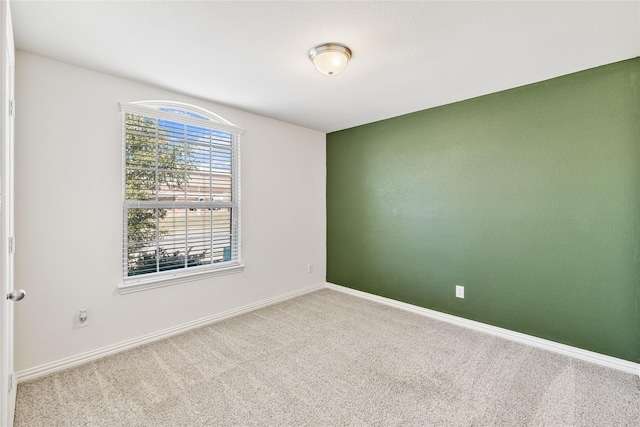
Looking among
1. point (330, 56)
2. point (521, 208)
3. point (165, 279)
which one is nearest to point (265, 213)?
point (165, 279)

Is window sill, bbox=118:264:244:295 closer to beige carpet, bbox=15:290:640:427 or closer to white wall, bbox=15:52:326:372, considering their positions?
white wall, bbox=15:52:326:372

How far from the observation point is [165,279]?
2.79 metres

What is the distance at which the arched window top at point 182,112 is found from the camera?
261 centimetres

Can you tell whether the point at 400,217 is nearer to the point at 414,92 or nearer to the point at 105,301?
the point at 414,92

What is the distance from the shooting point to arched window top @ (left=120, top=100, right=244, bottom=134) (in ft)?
8.56

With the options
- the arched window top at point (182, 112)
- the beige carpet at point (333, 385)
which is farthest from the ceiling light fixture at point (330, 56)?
the beige carpet at point (333, 385)

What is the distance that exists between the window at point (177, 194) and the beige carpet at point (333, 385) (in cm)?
72

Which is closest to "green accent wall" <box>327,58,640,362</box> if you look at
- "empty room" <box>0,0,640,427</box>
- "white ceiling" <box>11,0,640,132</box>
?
"empty room" <box>0,0,640,427</box>

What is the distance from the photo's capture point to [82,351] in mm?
2354

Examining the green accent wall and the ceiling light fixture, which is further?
the green accent wall

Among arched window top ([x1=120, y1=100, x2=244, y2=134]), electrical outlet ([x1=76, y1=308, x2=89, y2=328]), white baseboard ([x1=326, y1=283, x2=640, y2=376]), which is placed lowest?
white baseboard ([x1=326, y1=283, x2=640, y2=376])

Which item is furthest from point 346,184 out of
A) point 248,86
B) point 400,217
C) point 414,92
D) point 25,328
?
point 25,328

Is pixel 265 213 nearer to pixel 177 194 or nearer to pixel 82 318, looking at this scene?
pixel 177 194

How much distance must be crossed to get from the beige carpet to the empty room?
0.02 metres
